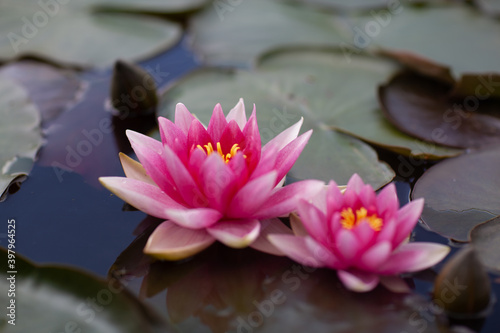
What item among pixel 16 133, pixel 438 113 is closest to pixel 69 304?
pixel 16 133

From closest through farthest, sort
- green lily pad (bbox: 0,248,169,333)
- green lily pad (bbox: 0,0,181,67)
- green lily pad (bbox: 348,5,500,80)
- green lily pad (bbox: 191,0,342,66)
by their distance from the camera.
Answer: green lily pad (bbox: 0,248,169,333)
green lily pad (bbox: 348,5,500,80)
green lily pad (bbox: 0,0,181,67)
green lily pad (bbox: 191,0,342,66)

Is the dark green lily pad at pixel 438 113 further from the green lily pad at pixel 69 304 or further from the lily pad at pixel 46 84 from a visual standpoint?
the lily pad at pixel 46 84

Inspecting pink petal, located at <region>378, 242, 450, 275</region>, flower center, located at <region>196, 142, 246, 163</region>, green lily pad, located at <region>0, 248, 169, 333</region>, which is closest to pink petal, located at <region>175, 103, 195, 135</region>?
flower center, located at <region>196, 142, 246, 163</region>

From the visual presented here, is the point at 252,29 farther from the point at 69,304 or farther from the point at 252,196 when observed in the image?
the point at 69,304

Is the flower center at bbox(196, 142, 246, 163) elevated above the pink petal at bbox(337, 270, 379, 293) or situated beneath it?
elevated above

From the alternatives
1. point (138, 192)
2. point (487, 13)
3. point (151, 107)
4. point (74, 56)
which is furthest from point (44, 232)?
point (487, 13)

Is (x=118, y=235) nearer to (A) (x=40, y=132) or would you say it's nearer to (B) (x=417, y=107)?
(A) (x=40, y=132)

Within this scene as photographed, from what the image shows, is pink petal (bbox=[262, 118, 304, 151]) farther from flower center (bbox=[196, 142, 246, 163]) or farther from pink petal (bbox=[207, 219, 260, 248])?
pink petal (bbox=[207, 219, 260, 248])
